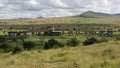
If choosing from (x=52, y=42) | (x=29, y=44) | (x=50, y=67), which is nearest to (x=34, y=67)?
(x=50, y=67)

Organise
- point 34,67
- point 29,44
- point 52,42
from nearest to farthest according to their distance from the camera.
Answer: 1. point 34,67
2. point 52,42
3. point 29,44

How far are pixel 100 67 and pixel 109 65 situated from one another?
1.50ft

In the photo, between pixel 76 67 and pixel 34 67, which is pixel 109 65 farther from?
pixel 34 67

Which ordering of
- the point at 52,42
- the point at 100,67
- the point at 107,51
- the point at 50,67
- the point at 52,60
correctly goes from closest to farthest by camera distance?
the point at 100,67, the point at 50,67, the point at 52,60, the point at 107,51, the point at 52,42

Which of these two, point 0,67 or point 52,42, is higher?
point 0,67

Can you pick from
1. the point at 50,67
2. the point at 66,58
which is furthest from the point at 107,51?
the point at 50,67

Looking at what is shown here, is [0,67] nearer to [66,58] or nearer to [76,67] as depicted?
[76,67]

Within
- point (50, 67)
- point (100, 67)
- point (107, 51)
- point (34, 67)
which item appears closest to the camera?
point (100, 67)

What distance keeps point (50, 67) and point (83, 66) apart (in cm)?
202

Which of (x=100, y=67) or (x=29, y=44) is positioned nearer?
(x=100, y=67)

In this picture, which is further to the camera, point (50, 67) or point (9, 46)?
point (9, 46)

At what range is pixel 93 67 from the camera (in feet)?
38.3

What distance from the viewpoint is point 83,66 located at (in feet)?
39.4

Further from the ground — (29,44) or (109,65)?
(109,65)
